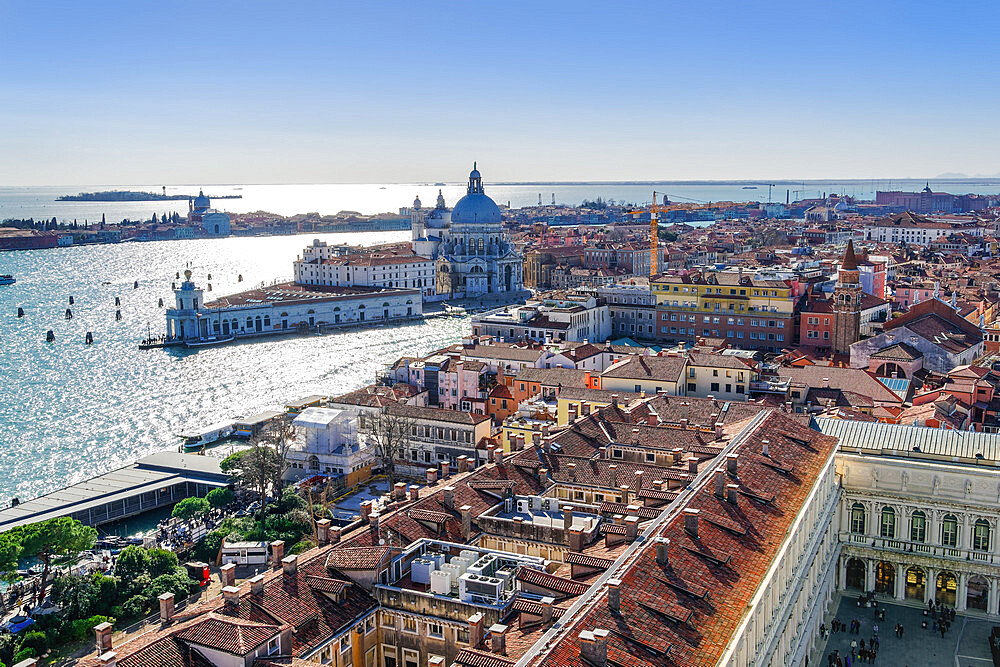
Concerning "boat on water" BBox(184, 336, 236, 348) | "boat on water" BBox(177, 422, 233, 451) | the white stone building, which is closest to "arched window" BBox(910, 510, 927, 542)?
the white stone building

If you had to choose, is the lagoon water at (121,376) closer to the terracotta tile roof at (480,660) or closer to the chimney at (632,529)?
the chimney at (632,529)

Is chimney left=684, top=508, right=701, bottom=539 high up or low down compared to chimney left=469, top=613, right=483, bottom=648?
up

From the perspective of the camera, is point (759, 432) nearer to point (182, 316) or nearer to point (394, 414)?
point (394, 414)

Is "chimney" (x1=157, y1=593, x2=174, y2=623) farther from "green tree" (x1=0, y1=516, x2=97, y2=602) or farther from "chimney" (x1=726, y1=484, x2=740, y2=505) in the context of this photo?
"green tree" (x1=0, y1=516, x2=97, y2=602)

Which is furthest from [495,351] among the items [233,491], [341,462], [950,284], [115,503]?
[950,284]

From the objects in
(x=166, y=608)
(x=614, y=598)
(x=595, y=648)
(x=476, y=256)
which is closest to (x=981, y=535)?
(x=614, y=598)

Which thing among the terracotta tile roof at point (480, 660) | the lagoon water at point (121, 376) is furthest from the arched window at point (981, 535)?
the lagoon water at point (121, 376)

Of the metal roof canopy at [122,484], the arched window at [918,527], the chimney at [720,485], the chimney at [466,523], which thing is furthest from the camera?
the metal roof canopy at [122,484]
